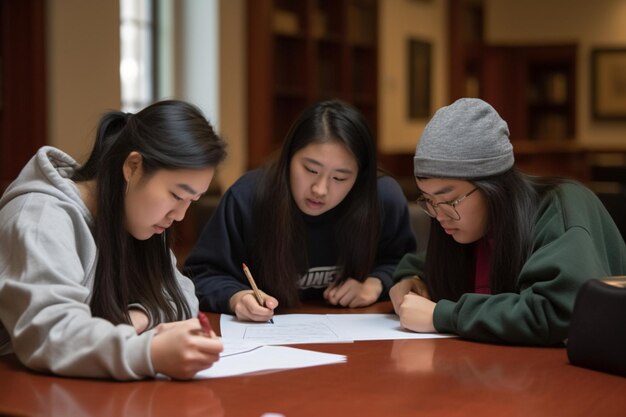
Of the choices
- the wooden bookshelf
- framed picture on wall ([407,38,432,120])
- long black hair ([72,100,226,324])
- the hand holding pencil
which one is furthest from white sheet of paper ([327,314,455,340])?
the wooden bookshelf

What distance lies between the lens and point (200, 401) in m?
1.44

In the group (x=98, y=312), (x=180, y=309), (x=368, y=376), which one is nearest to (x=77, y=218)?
(x=98, y=312)

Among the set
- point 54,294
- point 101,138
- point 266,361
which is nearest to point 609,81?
point 101,138

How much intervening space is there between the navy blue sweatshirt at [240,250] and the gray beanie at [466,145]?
22.9 inches

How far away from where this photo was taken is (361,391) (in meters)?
1.53

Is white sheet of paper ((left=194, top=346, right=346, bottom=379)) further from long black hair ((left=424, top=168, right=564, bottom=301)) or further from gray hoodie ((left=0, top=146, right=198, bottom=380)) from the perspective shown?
long black hair ((left=424, top=168, right=564, bottom=301))

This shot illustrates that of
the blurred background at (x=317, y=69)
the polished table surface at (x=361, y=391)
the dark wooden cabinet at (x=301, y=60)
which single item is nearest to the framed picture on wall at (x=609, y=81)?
the blurred background at (x=317, y=69)

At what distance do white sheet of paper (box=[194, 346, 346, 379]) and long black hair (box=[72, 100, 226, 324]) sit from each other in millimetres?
268

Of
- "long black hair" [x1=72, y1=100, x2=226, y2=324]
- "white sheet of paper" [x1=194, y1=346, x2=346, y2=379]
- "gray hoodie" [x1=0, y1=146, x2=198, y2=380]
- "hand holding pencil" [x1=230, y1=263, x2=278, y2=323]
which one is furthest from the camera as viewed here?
"hand holding pencil" [x1=230, y1=263, x2=278, y2=323]

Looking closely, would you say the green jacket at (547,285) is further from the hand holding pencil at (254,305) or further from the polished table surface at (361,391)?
the hand holding pencil at (254,305)

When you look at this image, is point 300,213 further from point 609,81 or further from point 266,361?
point 609,81

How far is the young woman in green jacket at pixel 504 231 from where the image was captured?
189 centimetres

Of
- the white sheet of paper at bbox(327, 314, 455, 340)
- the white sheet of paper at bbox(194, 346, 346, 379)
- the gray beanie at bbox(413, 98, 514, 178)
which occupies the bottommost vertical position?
the white sheet of paper at bbox(327, 314, 455, 340)

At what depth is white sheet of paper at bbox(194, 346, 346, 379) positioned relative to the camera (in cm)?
163
